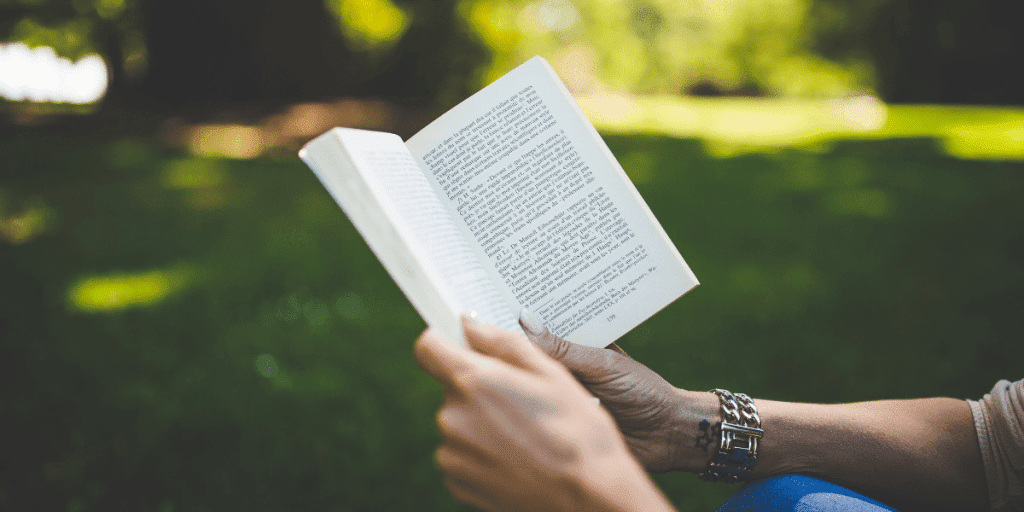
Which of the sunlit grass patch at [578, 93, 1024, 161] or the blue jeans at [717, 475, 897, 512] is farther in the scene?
the sunlit grass patch at [578, 93, 1024, 161]

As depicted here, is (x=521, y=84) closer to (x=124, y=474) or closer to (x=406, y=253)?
(x=406, y=253)

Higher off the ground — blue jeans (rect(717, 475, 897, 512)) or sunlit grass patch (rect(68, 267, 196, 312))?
sunlit grass patch (rect(68, 267, 196, 312))

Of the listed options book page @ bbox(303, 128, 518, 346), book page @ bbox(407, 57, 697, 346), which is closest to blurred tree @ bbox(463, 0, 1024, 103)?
book page @ bbox(407, 57, 697, 346)

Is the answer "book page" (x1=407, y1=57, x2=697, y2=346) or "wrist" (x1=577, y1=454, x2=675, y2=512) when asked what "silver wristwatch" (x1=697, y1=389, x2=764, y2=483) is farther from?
"wrist" (x1=577, y1=454, x2=675, y2=512)

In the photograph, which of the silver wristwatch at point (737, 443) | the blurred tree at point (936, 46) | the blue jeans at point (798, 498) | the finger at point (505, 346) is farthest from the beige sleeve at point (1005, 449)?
the blurred tree at point (936, 46)

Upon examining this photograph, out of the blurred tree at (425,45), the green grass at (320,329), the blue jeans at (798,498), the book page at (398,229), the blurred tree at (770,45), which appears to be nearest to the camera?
the book page at (398,229)

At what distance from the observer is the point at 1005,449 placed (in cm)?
127

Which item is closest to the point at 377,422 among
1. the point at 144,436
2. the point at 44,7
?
the point at 144,436

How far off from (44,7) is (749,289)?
7.33 m

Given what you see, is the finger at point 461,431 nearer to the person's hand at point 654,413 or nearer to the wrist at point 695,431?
the person's hand at point 654,413

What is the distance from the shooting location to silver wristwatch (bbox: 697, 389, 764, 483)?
1322mm

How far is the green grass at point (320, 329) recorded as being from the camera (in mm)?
2471

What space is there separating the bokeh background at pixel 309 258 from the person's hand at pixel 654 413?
1151mm

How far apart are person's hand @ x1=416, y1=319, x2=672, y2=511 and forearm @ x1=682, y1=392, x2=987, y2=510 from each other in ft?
2.10
